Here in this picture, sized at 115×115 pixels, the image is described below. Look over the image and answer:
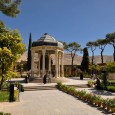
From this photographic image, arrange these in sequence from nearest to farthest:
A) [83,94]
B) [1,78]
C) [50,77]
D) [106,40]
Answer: [1,78] → [83,94] → [50,77] → [106,40]

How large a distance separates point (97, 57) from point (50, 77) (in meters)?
46.2

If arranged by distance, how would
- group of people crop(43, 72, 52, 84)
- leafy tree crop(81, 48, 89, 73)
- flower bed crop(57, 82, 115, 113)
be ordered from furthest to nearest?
leafy tree crop(81, 48, 89, 73) → group of people crop(43, 72, 52, 84) → flower bed crop(57, 82, 115, 113)

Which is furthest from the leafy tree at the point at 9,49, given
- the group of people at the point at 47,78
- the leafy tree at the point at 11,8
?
the group of people at the point at 47,78

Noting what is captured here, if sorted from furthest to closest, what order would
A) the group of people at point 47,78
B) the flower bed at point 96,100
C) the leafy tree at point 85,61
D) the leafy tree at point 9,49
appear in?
1. the leafy tree at point 85,61
2. the group of people at point 47,78
3. the flower bed at point 96,100
4. the leafy tree at point 9,49

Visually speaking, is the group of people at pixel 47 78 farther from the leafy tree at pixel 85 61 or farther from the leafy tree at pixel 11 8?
the leafy tree at pixel 85 61

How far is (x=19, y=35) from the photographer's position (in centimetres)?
1162

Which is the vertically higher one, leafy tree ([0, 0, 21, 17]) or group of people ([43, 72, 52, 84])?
leafy tree ([0, 0, 21, 17])

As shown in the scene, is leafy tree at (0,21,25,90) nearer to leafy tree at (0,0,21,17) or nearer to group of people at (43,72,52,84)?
leafy tree at (0,0,21,17)

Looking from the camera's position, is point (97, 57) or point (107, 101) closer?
point (107, 101)

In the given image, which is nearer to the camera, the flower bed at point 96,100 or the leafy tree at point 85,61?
the flower bed at point 96,100

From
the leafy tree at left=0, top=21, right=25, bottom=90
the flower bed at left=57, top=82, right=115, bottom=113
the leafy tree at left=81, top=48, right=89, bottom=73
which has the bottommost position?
the flower bed at left=57, top=82, right=115, bottom=113

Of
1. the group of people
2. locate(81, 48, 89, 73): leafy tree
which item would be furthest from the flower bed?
locate(81, 48, 89, 73): leafy tree

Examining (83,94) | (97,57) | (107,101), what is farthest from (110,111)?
(97,57)

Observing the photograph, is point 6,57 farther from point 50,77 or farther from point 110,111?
point 50,77
